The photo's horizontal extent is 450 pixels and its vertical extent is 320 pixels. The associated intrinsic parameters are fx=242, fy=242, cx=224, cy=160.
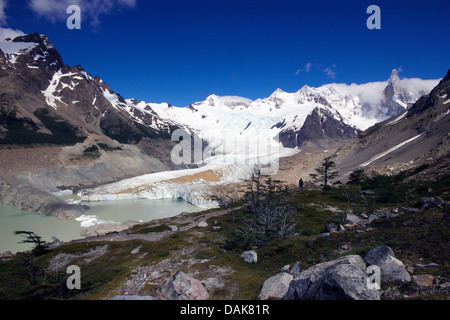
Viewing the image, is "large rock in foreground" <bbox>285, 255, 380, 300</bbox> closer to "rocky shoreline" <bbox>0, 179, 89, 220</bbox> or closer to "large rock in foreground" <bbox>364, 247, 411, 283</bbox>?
"large rock in foreground" <bbox>364, 247, 411, 283</bbox>

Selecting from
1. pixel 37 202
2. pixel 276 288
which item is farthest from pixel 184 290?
pixel 37 202

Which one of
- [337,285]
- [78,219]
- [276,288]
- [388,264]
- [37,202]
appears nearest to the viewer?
[337,285]

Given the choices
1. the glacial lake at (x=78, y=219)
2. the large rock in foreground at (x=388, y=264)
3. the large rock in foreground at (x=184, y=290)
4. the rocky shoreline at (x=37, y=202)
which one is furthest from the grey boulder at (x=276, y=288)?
the rocky shoreline at (x=37, y=202)

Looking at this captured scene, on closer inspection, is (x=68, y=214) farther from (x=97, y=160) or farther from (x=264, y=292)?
(x=97, y=160)

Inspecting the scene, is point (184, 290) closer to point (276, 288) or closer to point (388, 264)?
point (276, 288)

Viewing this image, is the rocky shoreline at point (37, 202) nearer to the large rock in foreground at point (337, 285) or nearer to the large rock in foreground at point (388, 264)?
the large rock in foreground at point (337, 285)

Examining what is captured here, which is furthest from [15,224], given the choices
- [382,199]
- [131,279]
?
[382,199]

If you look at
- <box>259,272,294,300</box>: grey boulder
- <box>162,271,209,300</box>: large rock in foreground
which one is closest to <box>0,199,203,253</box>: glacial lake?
<box>162,271,209,300</box>: large rock in foreground
